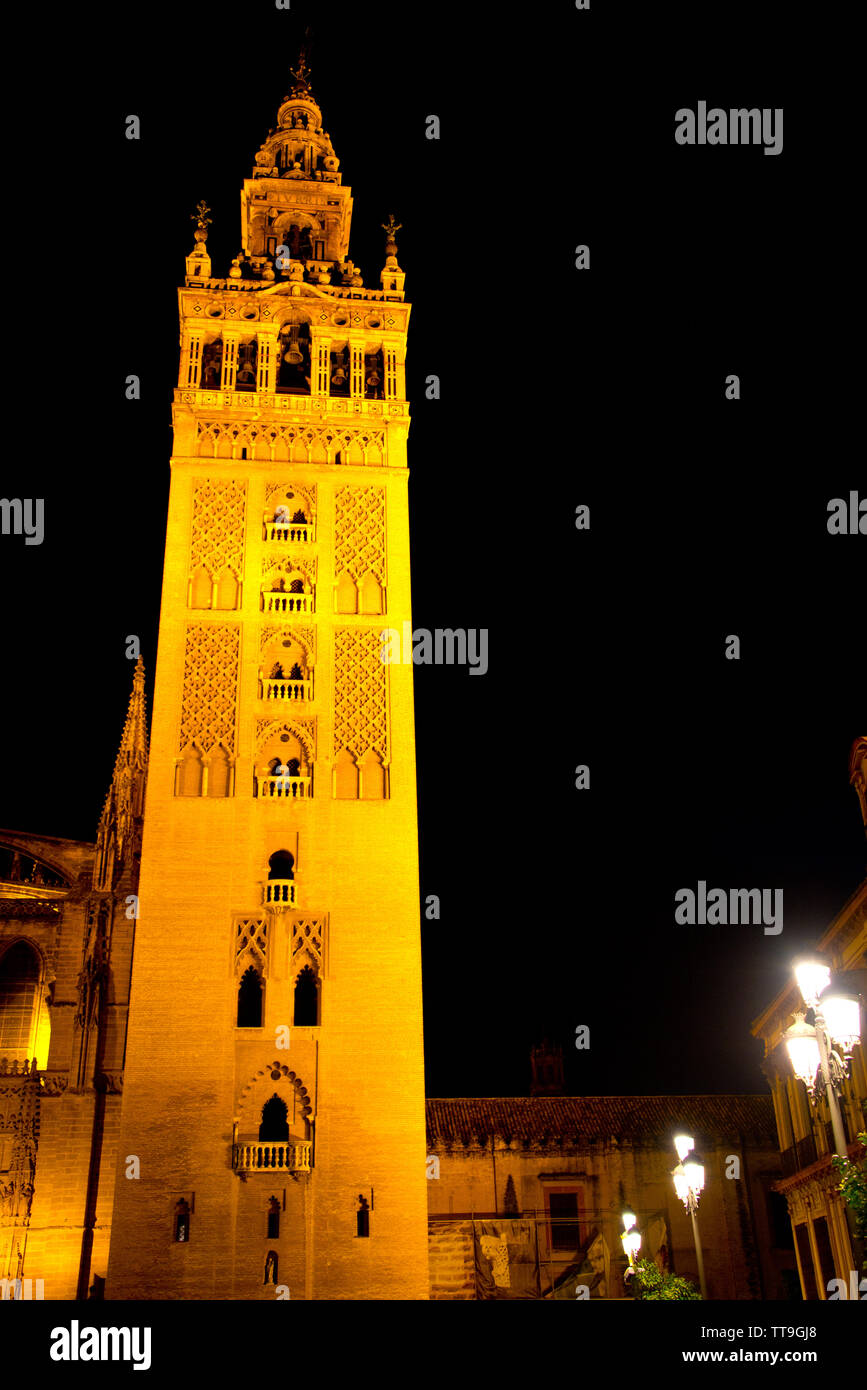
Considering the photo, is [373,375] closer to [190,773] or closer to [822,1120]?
[190,773]

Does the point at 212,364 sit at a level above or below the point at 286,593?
above

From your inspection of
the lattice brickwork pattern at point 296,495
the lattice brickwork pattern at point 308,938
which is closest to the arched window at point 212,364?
the lattice brickwork pattern at point 296,495

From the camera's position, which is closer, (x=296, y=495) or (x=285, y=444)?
(x=296, y=495)

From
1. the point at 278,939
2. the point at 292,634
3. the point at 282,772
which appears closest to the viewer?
the point at 278,939

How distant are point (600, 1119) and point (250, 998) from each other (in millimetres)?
16690

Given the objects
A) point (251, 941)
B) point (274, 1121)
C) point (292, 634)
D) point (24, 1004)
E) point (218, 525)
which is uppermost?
point (218, 525)

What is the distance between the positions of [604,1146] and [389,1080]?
1552 centimetres

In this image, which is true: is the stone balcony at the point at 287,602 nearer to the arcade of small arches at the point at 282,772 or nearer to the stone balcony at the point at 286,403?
the arcade of small arches at the point at 282,772

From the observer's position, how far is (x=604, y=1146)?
119 ft

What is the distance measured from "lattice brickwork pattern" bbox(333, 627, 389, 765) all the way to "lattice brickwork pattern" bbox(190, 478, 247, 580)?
2.97 meters

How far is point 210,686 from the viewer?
2622cm

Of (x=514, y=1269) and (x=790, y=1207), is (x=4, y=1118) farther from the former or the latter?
(x=790, y=1207)

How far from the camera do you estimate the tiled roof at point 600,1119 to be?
1425 inches

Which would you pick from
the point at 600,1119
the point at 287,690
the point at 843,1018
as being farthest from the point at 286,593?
the point at 600,1119
